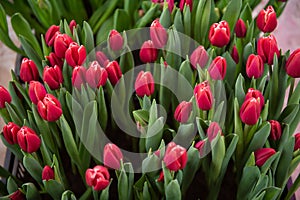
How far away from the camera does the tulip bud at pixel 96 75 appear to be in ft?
2.33

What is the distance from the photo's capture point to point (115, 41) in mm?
796

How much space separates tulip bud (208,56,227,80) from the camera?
2.35 feet

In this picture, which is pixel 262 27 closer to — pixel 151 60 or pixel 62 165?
pixel 151 60

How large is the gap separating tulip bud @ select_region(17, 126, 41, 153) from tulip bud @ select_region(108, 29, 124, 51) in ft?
0.63

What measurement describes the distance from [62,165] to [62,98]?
0.38 feet

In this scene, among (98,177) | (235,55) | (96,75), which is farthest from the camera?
(235,55)

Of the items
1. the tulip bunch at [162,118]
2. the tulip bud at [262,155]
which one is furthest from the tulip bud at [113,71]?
the tulip bud at [262,155]

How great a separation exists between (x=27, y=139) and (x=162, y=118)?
162 mm

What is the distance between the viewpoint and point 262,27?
0.79 metres

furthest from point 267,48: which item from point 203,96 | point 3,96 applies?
point 3,96

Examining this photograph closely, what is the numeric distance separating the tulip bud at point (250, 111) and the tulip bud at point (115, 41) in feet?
0.71

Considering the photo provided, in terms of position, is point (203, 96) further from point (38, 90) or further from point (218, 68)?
point (38, 90)

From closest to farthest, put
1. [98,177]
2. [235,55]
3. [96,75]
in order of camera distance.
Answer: [98,177] < [96,75] < [235,55]

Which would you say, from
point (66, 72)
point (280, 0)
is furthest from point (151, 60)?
point (280, 0)
